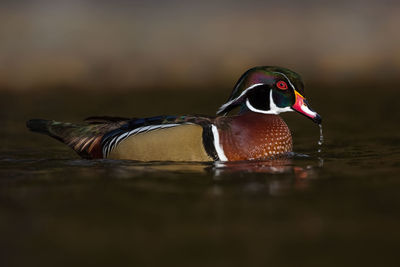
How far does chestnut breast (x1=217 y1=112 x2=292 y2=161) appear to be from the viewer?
7.36m

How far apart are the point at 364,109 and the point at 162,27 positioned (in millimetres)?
6347

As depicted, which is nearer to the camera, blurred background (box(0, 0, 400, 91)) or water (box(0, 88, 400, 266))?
water (box(0, 88, 400, 266))

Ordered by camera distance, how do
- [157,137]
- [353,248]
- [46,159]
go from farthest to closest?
[46,159] < [157,137] < [353,248]

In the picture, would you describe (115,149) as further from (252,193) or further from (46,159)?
(252,193)

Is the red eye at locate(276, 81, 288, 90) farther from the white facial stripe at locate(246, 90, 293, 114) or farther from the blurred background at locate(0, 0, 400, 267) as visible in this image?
the blurred background at locate(0, 0, 400, 267)

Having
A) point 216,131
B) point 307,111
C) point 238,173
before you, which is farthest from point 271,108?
point 238,173

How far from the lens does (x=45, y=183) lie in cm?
649

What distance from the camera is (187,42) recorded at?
1675 cm

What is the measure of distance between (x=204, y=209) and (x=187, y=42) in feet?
37.9

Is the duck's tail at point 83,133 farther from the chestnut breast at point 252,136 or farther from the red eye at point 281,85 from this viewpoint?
the red eye at point 281,85

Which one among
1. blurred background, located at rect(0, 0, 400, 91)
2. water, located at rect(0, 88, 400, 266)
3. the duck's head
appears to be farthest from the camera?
blurred background, located at rect(0, 0, 400, 91)

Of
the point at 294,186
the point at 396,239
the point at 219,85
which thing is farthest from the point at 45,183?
the point at 219,85

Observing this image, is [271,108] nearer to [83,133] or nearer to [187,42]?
[83,133]

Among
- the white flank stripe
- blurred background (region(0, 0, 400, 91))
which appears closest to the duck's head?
the white flank stripe
